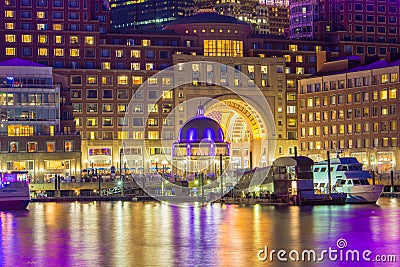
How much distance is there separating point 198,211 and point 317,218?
23150 millimetres

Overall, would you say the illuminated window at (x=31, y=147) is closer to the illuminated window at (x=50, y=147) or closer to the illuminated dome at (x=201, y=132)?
the illuminated window at (x=50, y=147)

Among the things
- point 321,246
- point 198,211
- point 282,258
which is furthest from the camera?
point 198,211

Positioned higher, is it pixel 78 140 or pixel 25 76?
pixel 25 76

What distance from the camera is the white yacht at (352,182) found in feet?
442

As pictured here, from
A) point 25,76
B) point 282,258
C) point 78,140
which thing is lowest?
point 282,258

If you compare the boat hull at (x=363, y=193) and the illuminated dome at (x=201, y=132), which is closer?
the boat hull at (x=363, y=193)

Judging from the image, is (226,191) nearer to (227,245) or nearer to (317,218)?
(317,218)

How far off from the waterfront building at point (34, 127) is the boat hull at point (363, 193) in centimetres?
6540

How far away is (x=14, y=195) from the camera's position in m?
131

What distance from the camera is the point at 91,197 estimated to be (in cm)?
15962

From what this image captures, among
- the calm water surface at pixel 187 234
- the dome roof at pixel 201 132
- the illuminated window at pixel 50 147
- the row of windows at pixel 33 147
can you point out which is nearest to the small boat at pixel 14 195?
the calm water surface at pixel 187 234

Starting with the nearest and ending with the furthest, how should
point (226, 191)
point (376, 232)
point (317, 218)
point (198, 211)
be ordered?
point (376, 232) → point (317, 218) → point (198, 211) → point (226, 191)

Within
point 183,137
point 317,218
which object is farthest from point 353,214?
point 183,137

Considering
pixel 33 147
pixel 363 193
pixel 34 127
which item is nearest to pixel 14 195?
pixel 363 193
